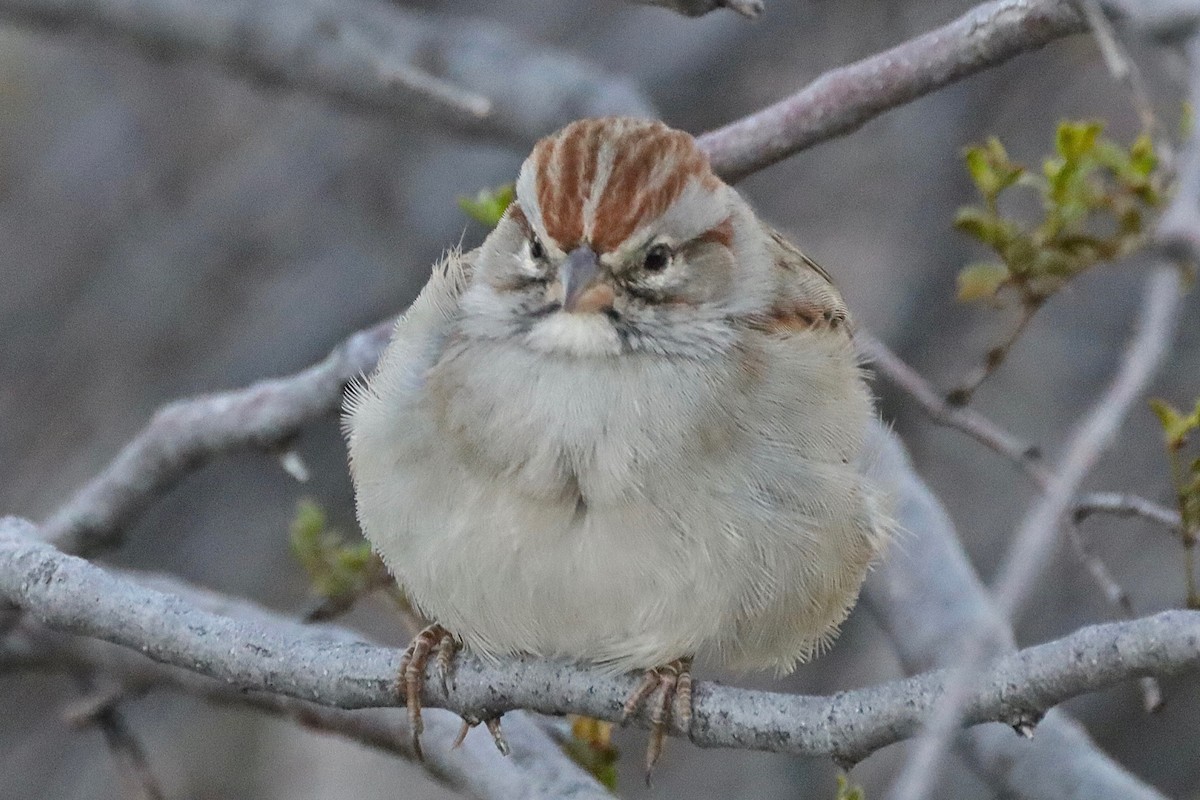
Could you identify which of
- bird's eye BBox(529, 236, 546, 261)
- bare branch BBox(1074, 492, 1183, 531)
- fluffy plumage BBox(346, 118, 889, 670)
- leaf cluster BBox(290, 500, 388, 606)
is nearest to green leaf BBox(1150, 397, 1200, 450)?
bare branch BBox(1074, 492, 1183, 531)

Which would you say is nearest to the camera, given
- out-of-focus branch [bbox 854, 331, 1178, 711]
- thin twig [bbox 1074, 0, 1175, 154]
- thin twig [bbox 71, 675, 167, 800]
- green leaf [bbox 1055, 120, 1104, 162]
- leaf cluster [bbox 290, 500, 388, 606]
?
thin twig [bbox 1074, 0, 1175, 154]

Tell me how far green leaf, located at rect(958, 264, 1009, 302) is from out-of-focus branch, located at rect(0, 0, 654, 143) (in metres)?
1.30

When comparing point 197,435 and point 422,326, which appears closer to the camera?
point 422,326

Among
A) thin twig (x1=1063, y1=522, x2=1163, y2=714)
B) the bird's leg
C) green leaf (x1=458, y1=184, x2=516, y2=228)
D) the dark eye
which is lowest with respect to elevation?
thin twig (x1=1063, y1=522, x2=1163, y2=714)

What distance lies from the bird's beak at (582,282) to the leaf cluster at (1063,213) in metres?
0.96

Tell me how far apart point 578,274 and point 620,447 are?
311mm

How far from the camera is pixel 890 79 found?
133 inches

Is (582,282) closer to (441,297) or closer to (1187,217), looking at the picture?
(441,297)

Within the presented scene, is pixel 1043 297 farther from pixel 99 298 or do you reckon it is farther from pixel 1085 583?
pixel 99 298

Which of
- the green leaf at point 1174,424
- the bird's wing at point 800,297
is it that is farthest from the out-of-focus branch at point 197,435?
the green leaf at point 1174,424

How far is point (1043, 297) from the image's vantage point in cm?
362

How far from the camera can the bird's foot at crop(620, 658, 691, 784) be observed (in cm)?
288

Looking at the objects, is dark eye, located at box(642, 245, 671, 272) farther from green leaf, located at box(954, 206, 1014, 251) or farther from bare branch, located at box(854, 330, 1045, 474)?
green leaf, located at box(954, 206, 1014, 251)

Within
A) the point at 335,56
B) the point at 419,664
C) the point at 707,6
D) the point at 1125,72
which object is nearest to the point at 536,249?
the point at 707,6
